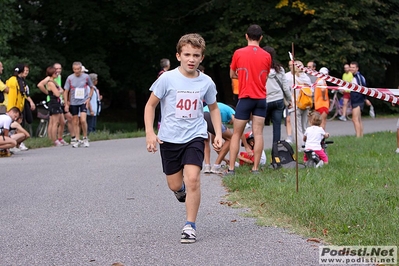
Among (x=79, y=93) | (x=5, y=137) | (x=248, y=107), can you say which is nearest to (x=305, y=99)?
(x=248, y=107)

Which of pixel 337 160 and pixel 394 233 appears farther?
pixel 337 160

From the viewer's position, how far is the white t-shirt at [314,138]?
12336 millimetres

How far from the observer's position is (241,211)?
856cm

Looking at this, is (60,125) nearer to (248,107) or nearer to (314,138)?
(314,138)

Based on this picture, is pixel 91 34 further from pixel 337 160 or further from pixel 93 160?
pixel 337 160

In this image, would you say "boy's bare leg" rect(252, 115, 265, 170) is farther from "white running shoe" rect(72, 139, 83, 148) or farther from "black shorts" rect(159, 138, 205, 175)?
"white running shoe" rect(72, 139, 83, 148)

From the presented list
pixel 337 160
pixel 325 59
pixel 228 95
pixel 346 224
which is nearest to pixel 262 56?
pixel 337 160

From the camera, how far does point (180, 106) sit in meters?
7.29

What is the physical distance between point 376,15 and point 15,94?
1945cm

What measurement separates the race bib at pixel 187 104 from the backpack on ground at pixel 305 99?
885cm

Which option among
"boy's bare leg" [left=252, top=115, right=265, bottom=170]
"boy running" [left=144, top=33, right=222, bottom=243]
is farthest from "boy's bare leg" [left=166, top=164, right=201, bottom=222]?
"boy's bare leg" [left=252, top=115, right=265, bottom=170]

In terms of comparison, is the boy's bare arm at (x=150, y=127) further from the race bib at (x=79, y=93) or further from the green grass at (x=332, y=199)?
the race bib at (x=79, y=93)

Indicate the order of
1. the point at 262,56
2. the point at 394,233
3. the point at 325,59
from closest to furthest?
the point at 394,233
the point at 262,56
the point at 325,59

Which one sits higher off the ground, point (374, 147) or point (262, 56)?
point (262, 56)
